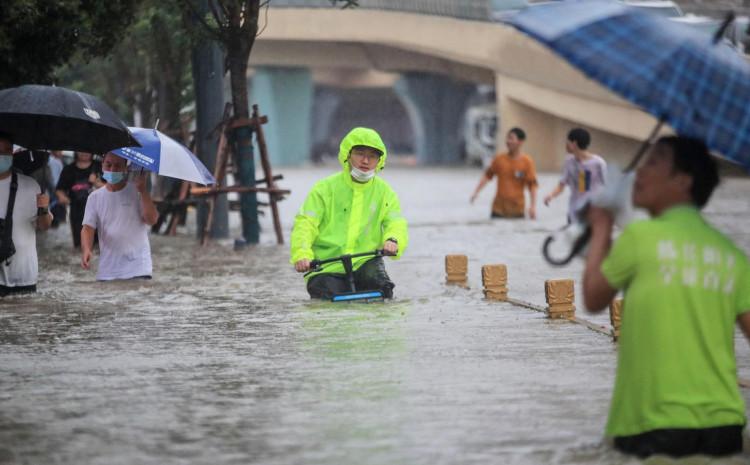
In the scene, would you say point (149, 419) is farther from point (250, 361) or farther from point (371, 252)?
point (371, 252)

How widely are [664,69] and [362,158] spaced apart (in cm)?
629

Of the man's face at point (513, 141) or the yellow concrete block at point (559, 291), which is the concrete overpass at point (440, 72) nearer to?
the man's face at point (513, 141)

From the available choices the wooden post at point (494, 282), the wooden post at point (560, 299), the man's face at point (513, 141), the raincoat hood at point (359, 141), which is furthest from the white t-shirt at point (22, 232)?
the man's face at point (513, 141)

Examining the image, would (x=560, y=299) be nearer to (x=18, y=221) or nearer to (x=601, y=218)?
(x=18, y=221)

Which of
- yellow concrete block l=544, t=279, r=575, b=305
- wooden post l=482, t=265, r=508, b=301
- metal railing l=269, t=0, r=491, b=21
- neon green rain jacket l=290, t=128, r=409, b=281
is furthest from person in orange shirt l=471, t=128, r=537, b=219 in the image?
metal railing l=269, t=0, r=491, b=21

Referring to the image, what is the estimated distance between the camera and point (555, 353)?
976 cm

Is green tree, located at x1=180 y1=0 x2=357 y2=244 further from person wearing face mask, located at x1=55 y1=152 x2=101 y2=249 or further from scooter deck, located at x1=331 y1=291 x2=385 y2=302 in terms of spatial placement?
scooter deck, located at x1=331 y1=291 x2=385 y2=302

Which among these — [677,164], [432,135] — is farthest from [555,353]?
[432,135]

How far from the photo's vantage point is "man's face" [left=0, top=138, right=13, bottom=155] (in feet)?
41.4

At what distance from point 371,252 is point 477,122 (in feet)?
162

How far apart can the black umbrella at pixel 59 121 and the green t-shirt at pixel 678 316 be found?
7.39 meters

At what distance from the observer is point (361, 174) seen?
40.8ft

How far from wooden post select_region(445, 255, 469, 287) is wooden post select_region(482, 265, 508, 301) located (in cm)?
137

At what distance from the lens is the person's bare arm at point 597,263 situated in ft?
20.4
